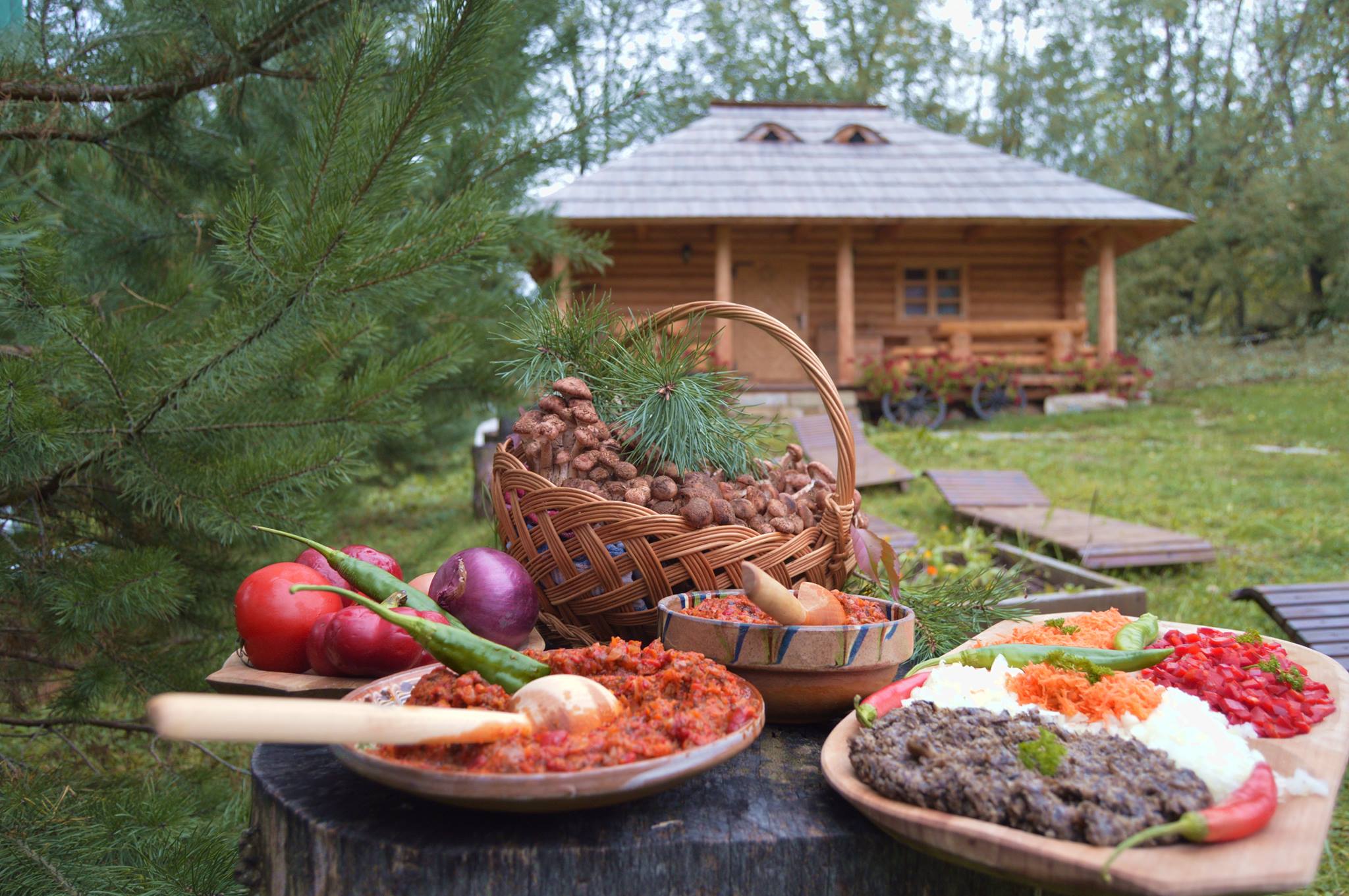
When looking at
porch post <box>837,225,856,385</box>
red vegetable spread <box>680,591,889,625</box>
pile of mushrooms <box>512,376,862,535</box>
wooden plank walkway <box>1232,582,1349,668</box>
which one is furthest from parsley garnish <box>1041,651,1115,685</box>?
porch post <box>837,225,856,385</box>

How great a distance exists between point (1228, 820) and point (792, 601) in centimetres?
53

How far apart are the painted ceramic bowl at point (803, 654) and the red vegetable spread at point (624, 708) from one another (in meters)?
0.05

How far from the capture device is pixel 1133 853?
822 mm

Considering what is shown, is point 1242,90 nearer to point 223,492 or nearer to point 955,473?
point 955,473

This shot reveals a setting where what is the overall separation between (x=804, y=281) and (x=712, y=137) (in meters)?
2.76

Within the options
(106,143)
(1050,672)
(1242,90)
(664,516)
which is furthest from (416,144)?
(1242,90)

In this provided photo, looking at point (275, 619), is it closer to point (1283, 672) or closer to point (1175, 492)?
point (1283, 672)

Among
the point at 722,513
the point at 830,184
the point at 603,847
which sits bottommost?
the point at 603,847

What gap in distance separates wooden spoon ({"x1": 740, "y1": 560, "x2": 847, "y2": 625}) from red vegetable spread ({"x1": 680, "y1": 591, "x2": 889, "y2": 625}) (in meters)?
0.03

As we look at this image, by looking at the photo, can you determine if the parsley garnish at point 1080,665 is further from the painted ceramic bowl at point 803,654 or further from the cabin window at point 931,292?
the cabin window at point 931,292

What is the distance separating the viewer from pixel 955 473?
682 centimetres

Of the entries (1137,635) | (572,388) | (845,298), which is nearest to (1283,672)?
(1137,635)

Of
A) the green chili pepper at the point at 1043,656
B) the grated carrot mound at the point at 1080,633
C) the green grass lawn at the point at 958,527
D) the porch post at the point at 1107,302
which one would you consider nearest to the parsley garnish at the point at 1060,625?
Answer: the grated carrot mound at the point at 1080,633

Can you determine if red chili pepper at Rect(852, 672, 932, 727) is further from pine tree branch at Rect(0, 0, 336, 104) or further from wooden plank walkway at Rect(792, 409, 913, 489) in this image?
wooden plank walkway at Rect(792, 409, 913, 489)
